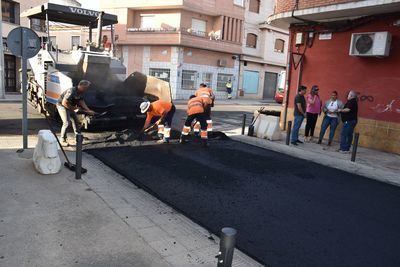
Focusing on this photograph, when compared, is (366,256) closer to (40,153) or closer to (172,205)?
(172,205)

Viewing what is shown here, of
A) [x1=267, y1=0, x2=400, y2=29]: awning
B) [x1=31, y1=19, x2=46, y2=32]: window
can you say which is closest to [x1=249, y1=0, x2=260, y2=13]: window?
[x1=31, y1=19, x2=46, y2=32]: window

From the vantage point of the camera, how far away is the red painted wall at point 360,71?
9.31 meters

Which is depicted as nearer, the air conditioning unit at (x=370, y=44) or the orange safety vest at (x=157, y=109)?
the orange safety vest at (x=157, y=109)

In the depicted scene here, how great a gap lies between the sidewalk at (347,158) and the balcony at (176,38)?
1613cm

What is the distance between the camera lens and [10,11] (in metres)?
22.8

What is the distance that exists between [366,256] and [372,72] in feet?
23.4

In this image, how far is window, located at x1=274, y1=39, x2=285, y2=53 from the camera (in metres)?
32.7

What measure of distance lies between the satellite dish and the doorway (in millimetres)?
23467

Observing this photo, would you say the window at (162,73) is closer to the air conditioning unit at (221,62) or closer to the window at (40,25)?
the air conditioning unit at (221,62)

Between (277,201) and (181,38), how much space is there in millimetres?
21008

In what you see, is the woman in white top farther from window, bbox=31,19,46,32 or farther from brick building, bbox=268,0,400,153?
window, bbox=31,19,46,32

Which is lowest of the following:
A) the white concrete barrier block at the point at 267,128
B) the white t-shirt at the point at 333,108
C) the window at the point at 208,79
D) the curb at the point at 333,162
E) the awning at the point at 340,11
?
the curb at the point at 333,162

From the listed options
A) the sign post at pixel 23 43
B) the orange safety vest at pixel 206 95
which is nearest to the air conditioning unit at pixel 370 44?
the orange safety vest at pixel 206 95

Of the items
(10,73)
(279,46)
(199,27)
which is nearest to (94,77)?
(10,73)
